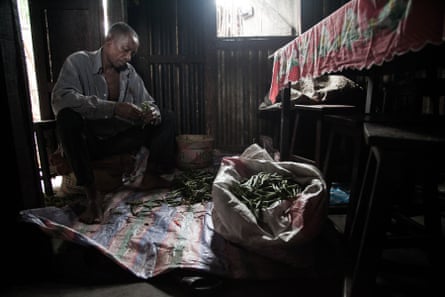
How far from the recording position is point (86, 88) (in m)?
2.88

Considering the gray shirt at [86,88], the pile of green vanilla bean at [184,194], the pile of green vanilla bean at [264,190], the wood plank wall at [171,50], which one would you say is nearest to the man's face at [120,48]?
the gray shirt at [86,88]

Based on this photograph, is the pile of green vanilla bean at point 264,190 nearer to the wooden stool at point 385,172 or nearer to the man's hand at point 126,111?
the wooden stool at point 385,172

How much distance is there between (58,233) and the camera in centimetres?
186

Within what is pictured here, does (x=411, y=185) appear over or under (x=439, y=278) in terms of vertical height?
over

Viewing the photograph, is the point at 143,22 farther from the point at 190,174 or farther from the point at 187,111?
the point at 190,174

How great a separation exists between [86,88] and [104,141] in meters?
0.54

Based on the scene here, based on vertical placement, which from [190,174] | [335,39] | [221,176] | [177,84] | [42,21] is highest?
[42,21]

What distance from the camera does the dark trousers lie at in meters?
2.40

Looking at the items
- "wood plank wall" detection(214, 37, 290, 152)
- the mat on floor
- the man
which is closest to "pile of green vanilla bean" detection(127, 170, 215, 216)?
the mat on floor

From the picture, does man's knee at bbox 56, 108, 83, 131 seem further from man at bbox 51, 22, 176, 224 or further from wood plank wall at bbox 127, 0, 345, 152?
wood plank wall at bbox 127, 0, 345, 152

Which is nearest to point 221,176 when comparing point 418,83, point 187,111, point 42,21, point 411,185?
point 411,185

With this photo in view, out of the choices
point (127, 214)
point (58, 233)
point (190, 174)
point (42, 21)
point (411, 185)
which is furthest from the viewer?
point (42, 21)

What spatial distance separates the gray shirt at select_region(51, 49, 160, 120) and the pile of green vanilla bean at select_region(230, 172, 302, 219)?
4.95ft

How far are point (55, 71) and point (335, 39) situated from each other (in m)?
3.92
